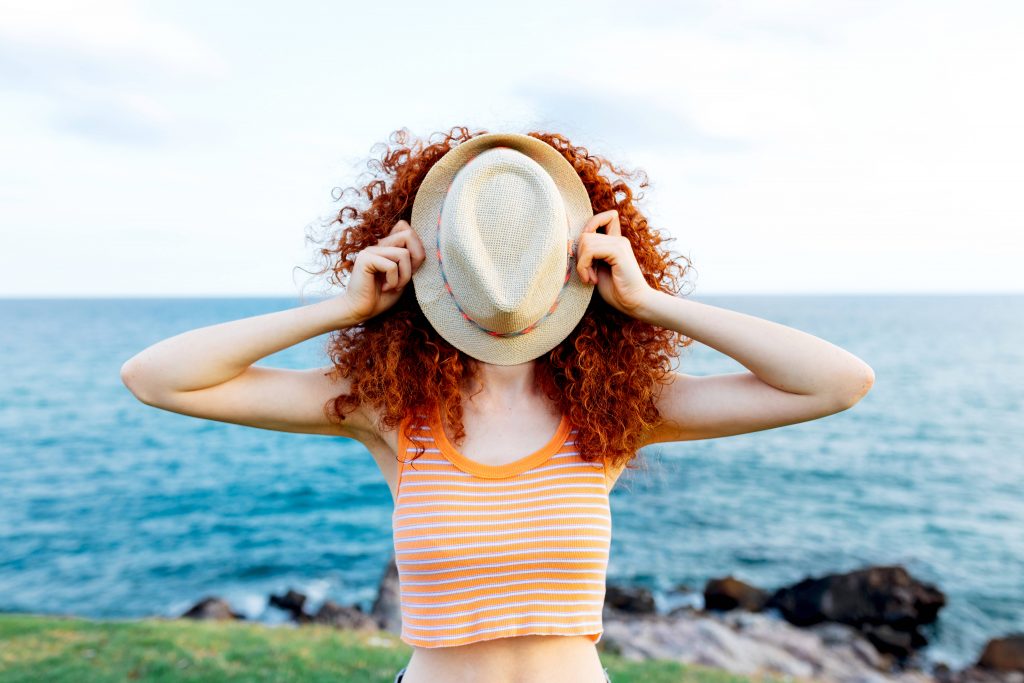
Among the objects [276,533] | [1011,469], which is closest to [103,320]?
[276,533]

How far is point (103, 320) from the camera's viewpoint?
459 ft

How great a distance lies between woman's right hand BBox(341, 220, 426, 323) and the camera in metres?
2.35

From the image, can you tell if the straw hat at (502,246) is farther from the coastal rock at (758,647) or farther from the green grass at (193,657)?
the coastal rock at (758,647)

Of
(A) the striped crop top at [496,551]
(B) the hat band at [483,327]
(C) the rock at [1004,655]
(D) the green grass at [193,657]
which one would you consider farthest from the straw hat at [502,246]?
(C) the rock at [1004,655]

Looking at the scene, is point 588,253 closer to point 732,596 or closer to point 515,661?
point 515,661

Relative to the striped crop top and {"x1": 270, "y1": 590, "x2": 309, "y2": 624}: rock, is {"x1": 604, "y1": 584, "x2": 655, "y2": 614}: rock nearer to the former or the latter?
{"x1": 270, "y1": 590, "x2": 309, "y2": 624}: rock

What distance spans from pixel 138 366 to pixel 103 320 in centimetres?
15676

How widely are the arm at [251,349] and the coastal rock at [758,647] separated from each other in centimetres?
927

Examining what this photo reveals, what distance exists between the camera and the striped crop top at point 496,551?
2.29 meters

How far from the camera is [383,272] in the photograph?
7.92ft

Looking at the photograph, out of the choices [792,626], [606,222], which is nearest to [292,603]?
[792,626]

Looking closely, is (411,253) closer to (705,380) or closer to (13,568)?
(705,380)

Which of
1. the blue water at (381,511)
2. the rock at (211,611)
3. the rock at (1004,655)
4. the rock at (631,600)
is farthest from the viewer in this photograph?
the blue water at (381,511)

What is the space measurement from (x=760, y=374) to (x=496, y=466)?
881 millimetres
